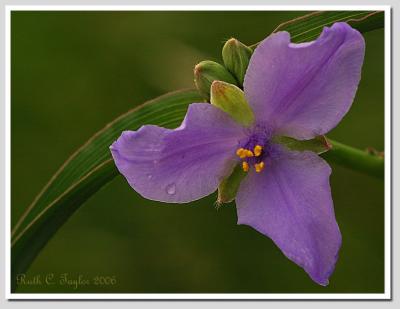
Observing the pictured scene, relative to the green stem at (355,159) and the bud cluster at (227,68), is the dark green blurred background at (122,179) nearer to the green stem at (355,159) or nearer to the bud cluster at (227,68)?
the green stem at (355,159)

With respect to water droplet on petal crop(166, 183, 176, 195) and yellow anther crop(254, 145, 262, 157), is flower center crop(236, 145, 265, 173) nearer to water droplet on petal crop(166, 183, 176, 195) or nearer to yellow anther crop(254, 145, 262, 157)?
yellow anther crop(254, 145, 262, 157)

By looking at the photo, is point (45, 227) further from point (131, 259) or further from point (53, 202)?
point (131, 259)

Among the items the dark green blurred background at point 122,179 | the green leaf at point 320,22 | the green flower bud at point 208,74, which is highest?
the green leaf at point 320,22

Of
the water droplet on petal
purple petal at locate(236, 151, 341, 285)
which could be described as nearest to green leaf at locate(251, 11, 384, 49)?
purple petal at locate(236, 151, 341, 285)

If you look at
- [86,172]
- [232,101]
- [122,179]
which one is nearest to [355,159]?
[232,101]

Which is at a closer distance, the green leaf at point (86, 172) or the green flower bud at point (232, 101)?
the green flower bud at point (232, 101)

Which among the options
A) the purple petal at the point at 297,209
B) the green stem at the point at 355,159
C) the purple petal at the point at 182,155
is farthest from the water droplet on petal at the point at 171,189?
the green stem at the point at 355,159

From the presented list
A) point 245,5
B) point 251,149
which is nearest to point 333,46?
point 251,149

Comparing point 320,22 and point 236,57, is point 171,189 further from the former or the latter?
point 320,22
